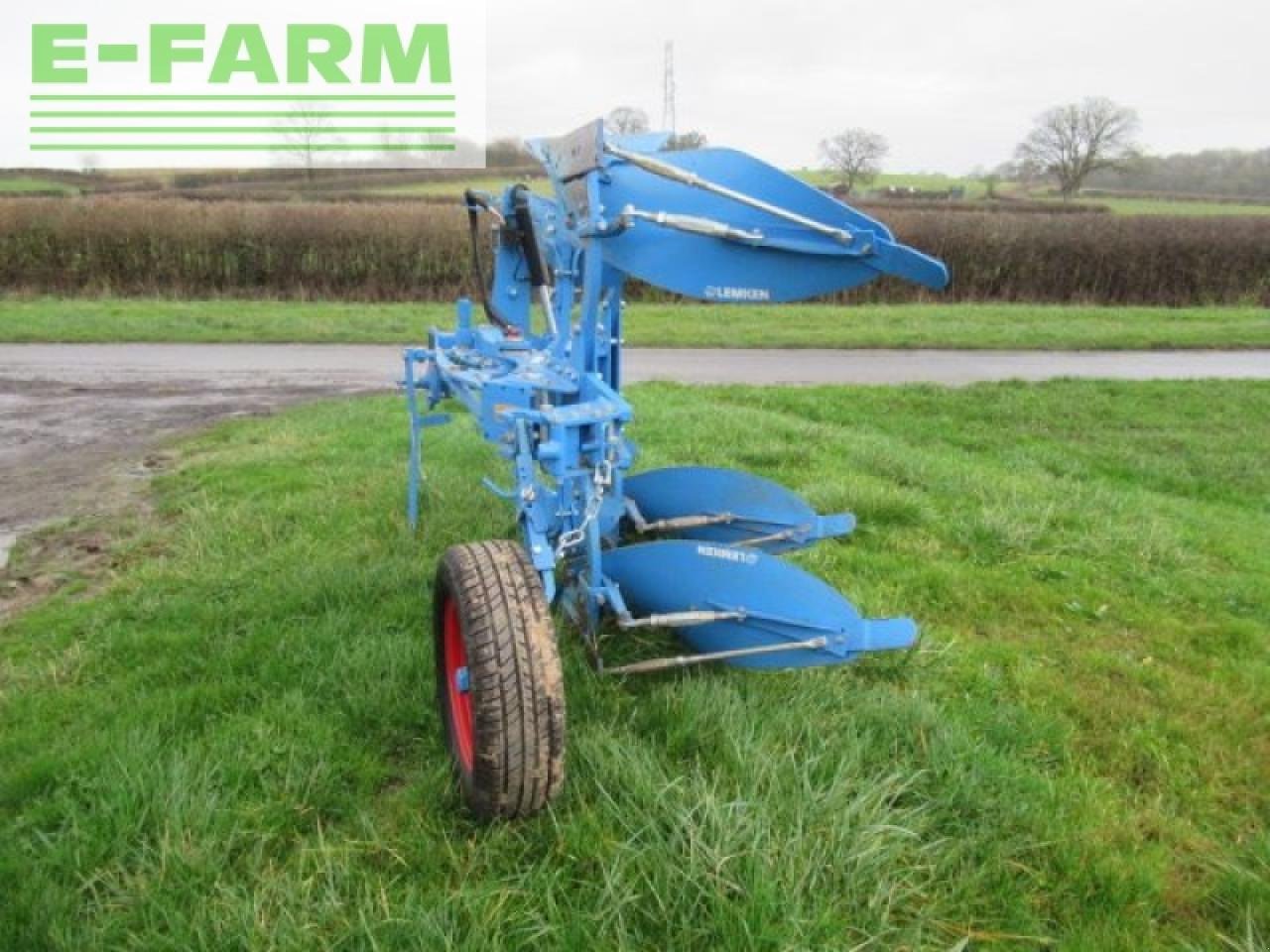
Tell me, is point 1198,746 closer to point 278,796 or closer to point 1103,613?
point 1103,613

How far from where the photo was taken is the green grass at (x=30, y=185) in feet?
82.8

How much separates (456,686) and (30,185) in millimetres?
29566

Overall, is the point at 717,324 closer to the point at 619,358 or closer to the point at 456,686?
the point at 619,358

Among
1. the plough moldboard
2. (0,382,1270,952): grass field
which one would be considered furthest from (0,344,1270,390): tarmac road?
the plough moldboard

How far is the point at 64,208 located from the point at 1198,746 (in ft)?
74.5

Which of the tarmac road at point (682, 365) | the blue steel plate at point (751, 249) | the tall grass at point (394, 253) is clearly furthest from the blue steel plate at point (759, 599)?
the tall grass at point (394, 253)

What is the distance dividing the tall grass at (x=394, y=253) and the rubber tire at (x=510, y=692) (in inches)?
736

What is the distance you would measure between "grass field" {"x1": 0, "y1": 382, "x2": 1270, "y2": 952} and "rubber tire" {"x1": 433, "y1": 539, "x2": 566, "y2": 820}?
141 mm

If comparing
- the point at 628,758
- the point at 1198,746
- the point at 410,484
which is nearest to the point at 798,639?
the point at 628,758

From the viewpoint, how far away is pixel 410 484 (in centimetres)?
523

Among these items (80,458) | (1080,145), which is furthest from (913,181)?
(80,458)

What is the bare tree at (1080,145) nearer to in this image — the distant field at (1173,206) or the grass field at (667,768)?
the distant field at (1173,206)

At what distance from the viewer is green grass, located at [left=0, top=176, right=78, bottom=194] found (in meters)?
25.2

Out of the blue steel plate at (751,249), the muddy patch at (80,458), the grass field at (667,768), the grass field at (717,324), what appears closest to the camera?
the grass field at (667,768)
